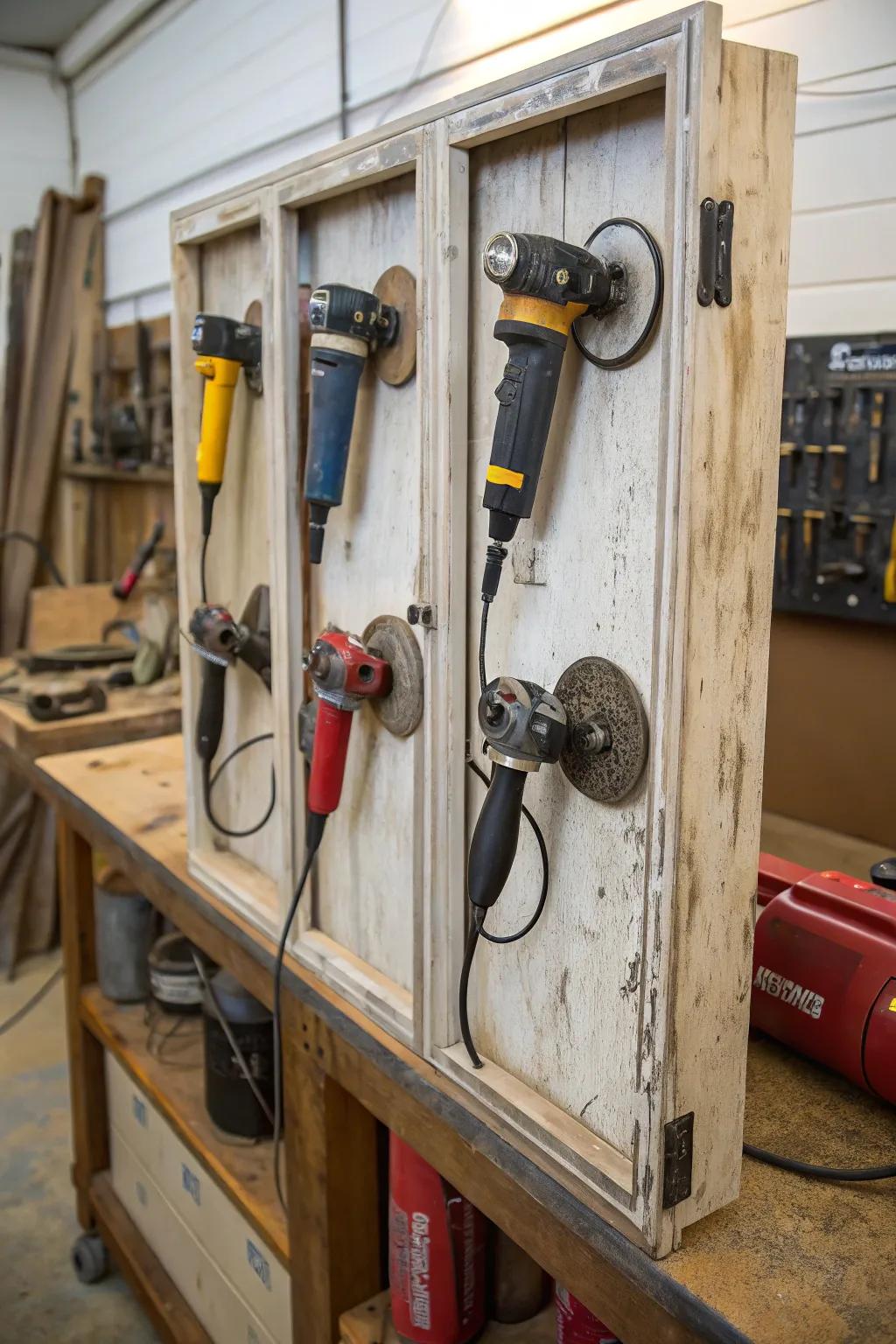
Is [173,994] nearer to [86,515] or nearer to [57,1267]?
[57,1267]

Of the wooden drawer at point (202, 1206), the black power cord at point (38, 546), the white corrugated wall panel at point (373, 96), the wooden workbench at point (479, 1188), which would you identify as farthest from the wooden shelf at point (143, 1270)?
the black power cord at point (38, 546)

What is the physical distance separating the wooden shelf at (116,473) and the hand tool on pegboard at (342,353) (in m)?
2.19

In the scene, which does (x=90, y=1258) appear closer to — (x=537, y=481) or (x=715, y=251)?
(x=537, y=481)

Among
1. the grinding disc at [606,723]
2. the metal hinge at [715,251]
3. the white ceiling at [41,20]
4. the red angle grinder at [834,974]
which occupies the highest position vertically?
the white ceiling at [41,20]

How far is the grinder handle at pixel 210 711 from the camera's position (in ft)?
4.45

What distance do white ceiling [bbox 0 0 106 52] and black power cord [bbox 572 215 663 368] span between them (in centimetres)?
341

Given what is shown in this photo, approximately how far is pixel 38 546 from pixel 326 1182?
2.90 metres

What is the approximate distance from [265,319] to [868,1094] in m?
0.94

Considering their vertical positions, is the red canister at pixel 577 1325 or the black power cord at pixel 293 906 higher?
the black power cord at pixel 293 906

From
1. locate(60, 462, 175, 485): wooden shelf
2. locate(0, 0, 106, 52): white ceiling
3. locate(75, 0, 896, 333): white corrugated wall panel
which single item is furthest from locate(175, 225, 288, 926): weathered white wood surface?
locate(0, 0, 106, 52): white ceiling

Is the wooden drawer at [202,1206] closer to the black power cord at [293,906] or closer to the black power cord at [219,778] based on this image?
the black power cord at [293,906]

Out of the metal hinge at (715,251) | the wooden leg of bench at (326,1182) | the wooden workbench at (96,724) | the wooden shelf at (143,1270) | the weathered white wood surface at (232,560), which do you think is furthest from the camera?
the wooden workbench at (96,724)

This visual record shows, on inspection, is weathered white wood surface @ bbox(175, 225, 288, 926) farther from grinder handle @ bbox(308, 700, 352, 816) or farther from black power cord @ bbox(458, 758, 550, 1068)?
black power cord @ bbox(458, 758, 550, 1068)

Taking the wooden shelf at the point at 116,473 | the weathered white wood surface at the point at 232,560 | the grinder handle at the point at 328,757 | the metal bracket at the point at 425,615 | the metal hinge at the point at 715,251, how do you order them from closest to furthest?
the metal hinge at the point at 715,251 → the metal bracket at the point at 425,615 → the grinder handle at the point at 328,757 → the weathered white wood surface at the point at 232,560 → the wooden shelf at the point at 116,473
